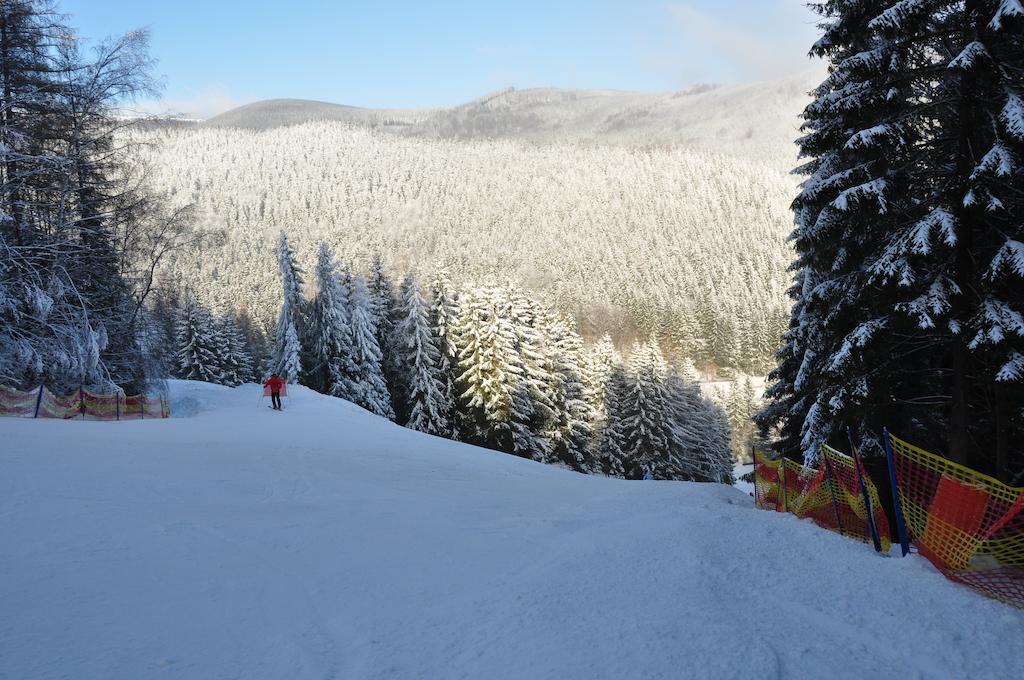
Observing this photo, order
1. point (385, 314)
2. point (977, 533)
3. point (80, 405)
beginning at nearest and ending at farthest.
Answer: point (977, 533)
point (80, 405)
point (385, 314)

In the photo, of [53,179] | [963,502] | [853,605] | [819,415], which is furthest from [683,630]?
[53,179]

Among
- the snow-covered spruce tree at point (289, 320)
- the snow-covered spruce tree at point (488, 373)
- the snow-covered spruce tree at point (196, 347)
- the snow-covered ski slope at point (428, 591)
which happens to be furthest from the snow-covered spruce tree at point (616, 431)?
the snow-covered spruce tree at point (196, 347)

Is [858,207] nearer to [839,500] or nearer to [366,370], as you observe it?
[839,500]

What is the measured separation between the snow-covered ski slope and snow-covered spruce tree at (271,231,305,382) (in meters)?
29.7

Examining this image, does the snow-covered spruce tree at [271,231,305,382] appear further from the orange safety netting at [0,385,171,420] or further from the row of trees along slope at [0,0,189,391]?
the row of trees along slope at [0,0,189,391]

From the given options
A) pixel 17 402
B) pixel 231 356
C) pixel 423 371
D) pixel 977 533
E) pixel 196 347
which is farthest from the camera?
pixel 231 356

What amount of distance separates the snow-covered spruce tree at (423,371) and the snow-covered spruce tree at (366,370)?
1.66m

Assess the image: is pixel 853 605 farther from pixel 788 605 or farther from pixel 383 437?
pixel 383 437

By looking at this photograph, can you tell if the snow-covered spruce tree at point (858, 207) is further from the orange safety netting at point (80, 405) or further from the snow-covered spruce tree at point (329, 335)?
the snow-covered spruce tree at point (329, 335)

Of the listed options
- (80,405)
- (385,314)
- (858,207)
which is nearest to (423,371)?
(385,314)

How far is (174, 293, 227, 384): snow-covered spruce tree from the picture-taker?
5034 cm

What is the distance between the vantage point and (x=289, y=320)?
3966 centimetres

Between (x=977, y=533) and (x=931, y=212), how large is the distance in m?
5.29

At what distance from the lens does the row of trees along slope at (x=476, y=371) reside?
113 ft
